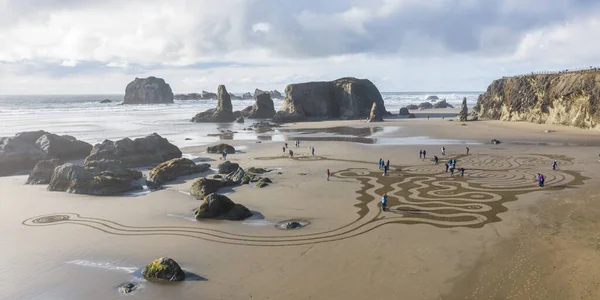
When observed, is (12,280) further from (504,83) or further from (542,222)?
(504,83)

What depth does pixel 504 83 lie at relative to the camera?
9200 cm

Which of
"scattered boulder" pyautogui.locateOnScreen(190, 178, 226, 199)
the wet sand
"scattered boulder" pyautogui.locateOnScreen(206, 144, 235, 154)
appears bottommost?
the wet sand

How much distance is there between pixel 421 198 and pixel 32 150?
140 feet

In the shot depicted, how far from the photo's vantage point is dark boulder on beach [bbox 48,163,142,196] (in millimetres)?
32500

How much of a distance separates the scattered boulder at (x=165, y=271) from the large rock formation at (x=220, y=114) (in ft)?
315

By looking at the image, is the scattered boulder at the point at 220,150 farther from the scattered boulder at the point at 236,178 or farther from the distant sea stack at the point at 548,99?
the distant sea stack at the point at 548,99

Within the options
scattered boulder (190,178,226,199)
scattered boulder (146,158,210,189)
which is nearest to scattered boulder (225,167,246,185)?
scattered boulder (190,178,226,199)

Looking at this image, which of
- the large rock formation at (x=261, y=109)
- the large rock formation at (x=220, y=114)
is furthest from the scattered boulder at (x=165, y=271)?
the large rock formation at (x=261, y=109)

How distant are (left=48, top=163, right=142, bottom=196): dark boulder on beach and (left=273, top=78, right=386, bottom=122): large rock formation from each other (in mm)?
79683

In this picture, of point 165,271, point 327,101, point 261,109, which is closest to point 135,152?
point 165,271

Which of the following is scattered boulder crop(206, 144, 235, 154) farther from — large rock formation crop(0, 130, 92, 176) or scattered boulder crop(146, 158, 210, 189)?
large rock formation crop(0, 130, 92, 176)

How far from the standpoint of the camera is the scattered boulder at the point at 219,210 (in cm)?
2512

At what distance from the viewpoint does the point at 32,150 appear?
45.2 meters

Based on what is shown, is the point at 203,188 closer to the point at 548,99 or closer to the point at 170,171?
the point at 170,171
